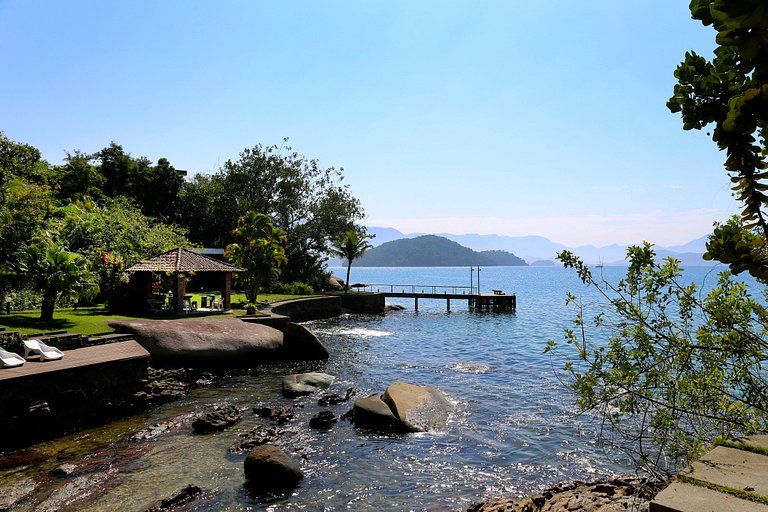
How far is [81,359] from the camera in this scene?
536 inches

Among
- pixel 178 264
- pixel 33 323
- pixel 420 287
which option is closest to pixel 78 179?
pixel 178 264

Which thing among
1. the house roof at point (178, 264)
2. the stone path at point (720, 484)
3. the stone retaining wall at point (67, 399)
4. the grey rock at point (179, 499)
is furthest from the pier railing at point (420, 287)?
the stone path at point (720, 484)

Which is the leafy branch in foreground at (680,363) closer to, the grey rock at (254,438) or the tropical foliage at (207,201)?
Answer: the grey rock at (254,438)

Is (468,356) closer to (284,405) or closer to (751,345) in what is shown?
(284,405)

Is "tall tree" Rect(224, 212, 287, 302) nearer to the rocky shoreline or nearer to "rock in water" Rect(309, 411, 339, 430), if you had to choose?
"rock in water" Rect(309, 411, 339, 430)

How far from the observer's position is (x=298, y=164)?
5684 centimetres

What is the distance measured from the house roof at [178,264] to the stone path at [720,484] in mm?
24055

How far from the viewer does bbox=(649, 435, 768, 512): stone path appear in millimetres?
3947

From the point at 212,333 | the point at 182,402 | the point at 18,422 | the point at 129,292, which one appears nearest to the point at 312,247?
the point at 129,292

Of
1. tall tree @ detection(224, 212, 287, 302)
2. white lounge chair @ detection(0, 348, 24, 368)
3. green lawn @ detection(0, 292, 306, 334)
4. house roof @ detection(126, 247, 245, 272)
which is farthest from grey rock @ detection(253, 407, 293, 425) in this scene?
tall tree @ detection(224, 212, 287, 302)

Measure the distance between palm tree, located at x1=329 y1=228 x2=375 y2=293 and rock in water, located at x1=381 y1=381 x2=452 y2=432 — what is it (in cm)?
3911

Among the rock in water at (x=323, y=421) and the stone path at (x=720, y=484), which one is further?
the rock in water at (x=323, y=421)

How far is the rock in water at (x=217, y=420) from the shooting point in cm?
1261

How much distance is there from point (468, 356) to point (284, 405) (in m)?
12.5
